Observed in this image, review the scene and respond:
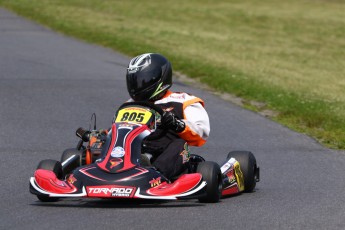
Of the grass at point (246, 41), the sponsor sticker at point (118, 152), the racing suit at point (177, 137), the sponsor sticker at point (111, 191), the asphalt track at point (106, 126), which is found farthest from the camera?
the grass at point (246, 41)

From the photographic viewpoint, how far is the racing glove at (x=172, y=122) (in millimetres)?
8289

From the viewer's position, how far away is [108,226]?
6.87m

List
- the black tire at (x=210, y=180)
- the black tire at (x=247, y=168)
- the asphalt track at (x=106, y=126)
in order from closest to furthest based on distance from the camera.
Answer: the asphalt track at (x=106, y=126)
the black tire at (x=210, y=180)
the black tire at (x=247, y=168)

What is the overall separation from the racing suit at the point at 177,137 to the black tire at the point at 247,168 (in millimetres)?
531

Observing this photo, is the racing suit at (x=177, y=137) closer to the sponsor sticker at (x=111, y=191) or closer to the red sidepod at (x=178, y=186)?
the red sidepod at (x=178, y=186)

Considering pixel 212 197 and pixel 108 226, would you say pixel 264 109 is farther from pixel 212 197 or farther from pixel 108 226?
pixel 108 226

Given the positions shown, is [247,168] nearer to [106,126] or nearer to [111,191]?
[111,191]

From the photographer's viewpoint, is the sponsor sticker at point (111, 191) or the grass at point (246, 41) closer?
the sponsor sticker at point (111, 191)

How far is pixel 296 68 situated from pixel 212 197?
42.0 ft

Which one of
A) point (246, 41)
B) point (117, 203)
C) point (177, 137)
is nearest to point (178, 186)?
point (117, 203)

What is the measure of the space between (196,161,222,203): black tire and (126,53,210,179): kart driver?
0.27m

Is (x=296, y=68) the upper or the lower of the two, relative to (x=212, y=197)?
lower

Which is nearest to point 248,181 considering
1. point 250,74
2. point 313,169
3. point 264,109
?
point 313,169

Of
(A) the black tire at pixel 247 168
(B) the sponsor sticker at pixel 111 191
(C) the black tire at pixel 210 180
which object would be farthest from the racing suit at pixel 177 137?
(B) the sponsor sticker at pixel 111 191
